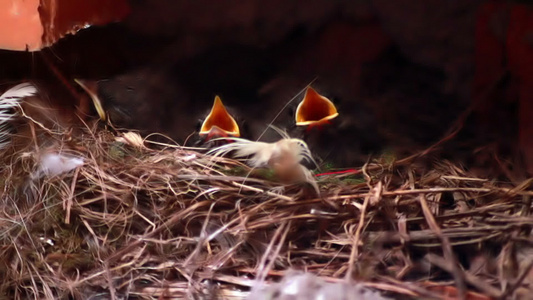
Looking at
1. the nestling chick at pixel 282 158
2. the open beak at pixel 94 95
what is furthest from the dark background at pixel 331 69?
the nestling chick at pixel 282 158

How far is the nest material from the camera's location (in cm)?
65

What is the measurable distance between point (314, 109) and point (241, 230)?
38cm

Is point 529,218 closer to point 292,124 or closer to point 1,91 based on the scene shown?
point 292,124

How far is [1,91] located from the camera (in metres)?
1.09

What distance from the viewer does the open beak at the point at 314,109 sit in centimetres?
99

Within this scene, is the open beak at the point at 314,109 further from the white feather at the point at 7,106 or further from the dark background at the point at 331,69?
the white feather at the point at 7,106

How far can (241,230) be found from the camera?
74 cm

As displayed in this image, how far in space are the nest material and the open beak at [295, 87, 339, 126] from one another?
0.53 feet

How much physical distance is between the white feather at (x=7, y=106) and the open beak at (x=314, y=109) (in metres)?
0.62

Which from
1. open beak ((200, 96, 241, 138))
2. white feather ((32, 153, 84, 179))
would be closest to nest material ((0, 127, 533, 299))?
white feather ((32, 153, 84, 179))

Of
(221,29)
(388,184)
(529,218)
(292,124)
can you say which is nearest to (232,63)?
(221,29)

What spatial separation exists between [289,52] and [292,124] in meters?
0.16

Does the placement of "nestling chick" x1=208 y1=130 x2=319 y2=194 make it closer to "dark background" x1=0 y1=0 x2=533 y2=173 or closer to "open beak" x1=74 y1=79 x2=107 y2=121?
"dark background" x1=0 y1=0 x2=533 y2=173

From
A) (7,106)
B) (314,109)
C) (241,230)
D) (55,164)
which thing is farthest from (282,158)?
(7,106)
